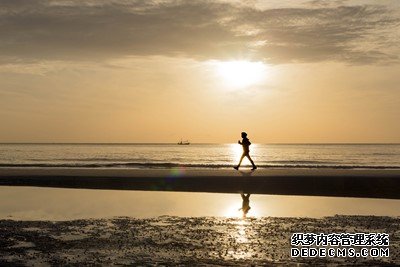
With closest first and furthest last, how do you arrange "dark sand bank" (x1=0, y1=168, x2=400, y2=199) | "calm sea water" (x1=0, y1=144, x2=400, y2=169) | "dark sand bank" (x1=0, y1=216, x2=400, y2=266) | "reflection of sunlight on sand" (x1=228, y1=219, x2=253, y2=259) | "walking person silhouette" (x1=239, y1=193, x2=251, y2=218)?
"dark sand bank" (x1=0, y1=216, x2=400, y2=266), "reflection of sunlight on sand" (x1=228, y1=219, x2=253, y2=259), "walking person silhouette" (x1=239, y1=193, x2=251, y2=218), "dark sand bank" (x1=0, y1=168, x2=400, y2=199), "calm sea water" (x1=0, y1=144, x2=400, y2=169)

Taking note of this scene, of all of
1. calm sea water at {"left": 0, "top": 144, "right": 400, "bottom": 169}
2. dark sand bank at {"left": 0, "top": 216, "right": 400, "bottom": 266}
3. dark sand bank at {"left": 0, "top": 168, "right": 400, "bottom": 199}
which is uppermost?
calm sea water at {"left": 0, "top": 144, "right": 400, "bottom": 169}

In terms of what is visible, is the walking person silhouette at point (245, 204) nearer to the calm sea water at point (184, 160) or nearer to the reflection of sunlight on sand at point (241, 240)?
the reflection of sunlight on sand at point (241, 240)

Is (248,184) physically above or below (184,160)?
below

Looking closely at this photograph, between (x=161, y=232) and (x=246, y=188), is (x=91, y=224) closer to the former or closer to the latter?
(x=161, y=232)

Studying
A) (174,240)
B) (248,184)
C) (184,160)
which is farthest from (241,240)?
(184,160)

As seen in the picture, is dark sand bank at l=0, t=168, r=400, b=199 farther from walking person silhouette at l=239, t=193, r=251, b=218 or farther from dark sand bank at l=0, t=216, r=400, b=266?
dark sand bank at l=0, t=216, r=400, b=266

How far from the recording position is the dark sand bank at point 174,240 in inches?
422

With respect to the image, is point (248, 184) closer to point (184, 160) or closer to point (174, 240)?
point (174, 240)

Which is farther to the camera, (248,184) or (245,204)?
(248,184)

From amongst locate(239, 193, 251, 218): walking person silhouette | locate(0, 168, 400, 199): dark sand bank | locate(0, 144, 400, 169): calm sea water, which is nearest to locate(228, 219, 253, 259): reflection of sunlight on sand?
locate(239, 193, 251, 218): walking person silhouette

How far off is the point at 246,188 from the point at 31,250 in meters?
15.9

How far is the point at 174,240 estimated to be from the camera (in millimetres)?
12805

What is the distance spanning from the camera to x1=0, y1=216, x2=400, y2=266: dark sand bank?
10.7m

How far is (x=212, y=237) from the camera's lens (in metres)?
13.0
